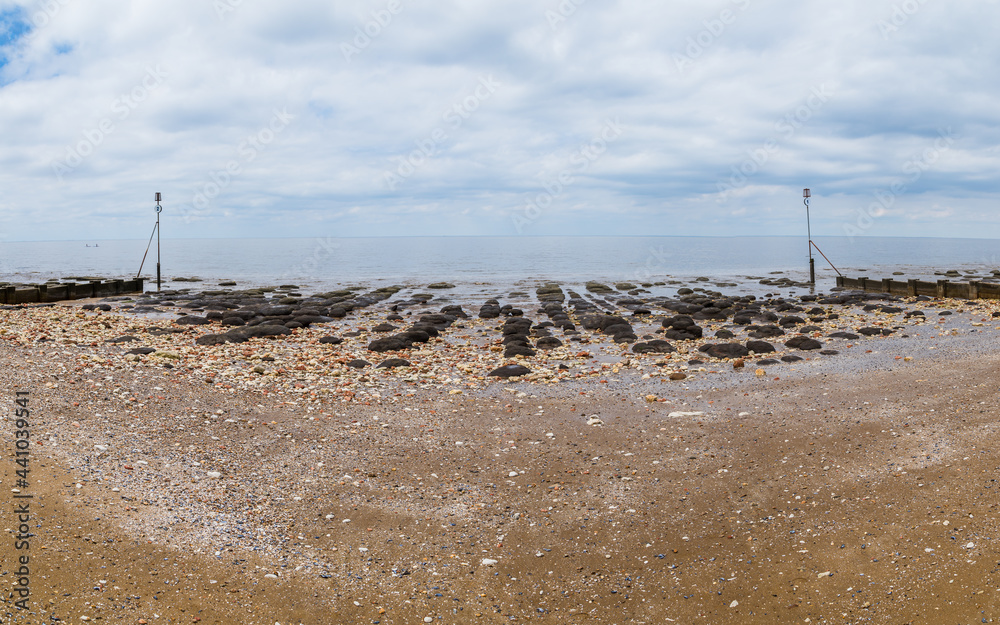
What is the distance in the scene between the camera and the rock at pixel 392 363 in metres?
16.0

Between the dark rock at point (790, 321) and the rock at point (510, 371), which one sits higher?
the dark rock at point (790, 321)

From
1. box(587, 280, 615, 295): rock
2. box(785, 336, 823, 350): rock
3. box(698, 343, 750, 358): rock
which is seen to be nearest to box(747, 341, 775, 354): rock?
box(698, 343, 750, 358): rock

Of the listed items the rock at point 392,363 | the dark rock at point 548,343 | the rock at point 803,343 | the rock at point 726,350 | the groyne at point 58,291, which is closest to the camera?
the rock at point 392,363

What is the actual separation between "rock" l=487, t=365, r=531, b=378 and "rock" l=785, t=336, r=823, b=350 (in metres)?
8.36

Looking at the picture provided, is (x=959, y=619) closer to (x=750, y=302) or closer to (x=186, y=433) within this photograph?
(x=186, y=433)

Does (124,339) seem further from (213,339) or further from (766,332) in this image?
(766,332)

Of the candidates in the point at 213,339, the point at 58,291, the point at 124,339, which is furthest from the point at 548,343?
the point at 58,291

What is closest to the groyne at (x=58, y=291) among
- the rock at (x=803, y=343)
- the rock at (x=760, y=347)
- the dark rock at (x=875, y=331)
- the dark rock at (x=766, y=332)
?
the rock at (x=760, y=347)

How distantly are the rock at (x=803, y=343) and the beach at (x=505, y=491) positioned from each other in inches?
117

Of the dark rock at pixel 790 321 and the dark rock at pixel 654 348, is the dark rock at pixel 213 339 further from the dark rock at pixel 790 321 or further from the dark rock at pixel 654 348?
the dark rock at pixel 790 321

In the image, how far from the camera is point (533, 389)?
13555mm

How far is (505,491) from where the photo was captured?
7902mm

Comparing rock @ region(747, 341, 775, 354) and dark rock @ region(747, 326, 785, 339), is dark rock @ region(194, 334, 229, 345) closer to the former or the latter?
rock @ region(747, 341, 775, 354)

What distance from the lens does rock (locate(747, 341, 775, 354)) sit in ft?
57.3
